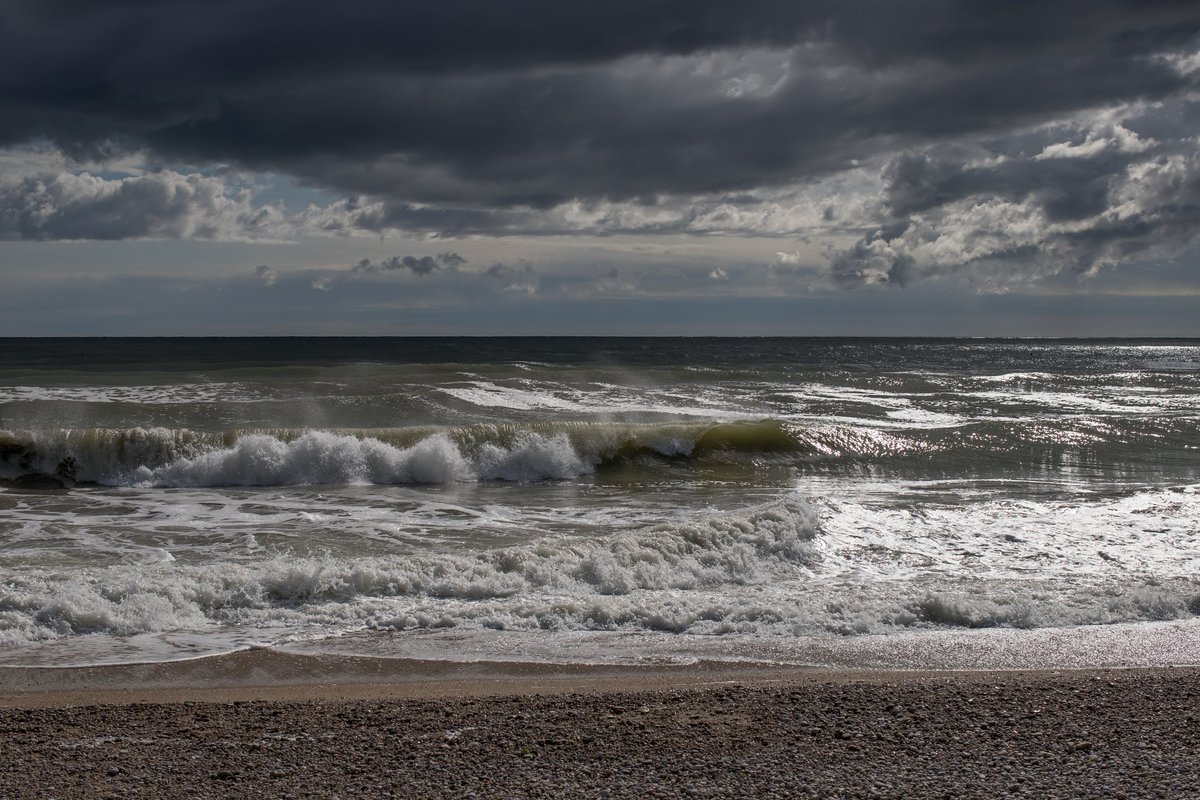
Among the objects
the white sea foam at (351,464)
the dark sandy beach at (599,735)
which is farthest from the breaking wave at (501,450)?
the dark sandy beach at (599,735)

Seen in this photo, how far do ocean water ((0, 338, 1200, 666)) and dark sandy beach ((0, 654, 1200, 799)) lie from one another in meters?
0.84

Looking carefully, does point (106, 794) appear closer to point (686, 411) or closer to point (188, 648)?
point (188, 648)

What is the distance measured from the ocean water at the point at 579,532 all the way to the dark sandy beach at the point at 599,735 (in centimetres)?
84

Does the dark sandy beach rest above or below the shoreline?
above

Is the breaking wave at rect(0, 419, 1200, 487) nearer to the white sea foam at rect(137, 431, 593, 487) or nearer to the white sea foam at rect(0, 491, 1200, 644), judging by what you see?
the white sea foam at rect(137, 431, 593, 487)

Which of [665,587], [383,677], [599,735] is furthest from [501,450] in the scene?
[599,735]

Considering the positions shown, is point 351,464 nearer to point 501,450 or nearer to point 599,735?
point 501,450

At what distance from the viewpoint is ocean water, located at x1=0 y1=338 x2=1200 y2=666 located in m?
7.88

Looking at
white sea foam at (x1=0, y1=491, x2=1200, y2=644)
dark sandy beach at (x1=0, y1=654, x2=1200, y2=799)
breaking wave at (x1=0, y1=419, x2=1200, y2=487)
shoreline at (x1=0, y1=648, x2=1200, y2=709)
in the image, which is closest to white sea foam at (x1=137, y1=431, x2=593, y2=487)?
breaking wave at (x1=0, y1=419, x2=1200, y2=487)

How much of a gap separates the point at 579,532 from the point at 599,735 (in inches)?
257

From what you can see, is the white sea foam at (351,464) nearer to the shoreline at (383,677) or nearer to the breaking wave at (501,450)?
the breaking wave at (501,450)

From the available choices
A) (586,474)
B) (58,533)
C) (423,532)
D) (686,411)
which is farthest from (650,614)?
(686,411)

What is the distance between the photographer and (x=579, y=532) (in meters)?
11.8

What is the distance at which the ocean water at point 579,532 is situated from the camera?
788 cm
